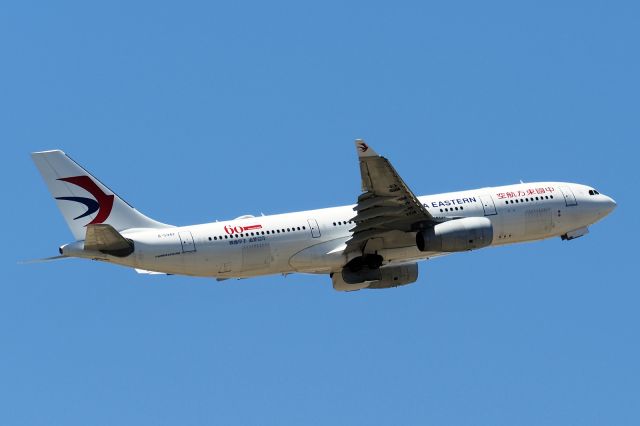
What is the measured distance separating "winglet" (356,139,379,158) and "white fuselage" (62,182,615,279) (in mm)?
6743

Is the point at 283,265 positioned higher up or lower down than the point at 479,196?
lower down

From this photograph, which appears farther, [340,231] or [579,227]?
[579,227]

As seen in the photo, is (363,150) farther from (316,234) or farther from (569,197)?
(569,197)

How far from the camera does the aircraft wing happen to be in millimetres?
57375

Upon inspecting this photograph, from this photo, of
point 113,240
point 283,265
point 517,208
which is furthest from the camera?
point 517,208

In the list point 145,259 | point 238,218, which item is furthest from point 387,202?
point 145,259

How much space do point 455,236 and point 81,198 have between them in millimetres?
17667

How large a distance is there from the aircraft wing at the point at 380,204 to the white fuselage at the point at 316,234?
0.82 metres

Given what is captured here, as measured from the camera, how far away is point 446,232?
60.9 meters

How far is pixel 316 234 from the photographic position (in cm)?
6225

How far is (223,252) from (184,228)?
2199mm

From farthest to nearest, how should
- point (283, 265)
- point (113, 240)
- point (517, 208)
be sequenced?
1. point (517, 208)
2. point (283, 265)
3. point (113, 240)

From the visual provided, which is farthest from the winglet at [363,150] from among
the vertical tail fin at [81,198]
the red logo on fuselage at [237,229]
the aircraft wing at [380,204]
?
the vertical tail fin at [81,198]

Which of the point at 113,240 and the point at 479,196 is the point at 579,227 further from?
the point at 113,240
